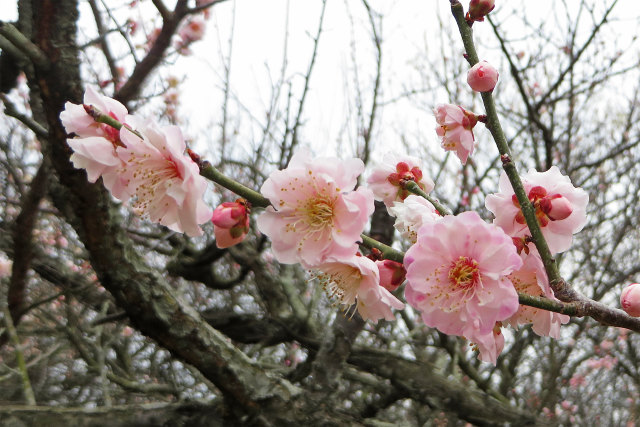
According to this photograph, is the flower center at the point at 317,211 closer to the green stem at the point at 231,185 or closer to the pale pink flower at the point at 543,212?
the green stem at the point at 231,185

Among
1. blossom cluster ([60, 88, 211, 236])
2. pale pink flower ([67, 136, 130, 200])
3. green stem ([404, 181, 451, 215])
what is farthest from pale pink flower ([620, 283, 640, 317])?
pale pink flower ([67, 136, 130, 200])

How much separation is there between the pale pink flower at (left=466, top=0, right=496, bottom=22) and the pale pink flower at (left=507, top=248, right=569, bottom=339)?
469mm

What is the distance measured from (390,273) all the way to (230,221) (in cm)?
33

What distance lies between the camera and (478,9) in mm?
995

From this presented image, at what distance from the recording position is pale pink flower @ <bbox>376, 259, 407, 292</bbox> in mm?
1016

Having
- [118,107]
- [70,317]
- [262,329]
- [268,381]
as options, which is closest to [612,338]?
[262,329]

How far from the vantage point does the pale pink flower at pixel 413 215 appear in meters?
0.96

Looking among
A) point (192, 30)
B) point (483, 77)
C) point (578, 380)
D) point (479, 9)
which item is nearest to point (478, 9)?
point (479, 9)

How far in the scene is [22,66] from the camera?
81.3 inches

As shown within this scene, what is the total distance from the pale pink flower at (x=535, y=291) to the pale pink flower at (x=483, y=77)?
32cm

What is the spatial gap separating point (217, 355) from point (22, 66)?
4.70 feet

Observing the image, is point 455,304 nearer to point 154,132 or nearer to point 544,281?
point 544,281

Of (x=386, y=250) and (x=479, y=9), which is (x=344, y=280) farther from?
(x=479, y=9)

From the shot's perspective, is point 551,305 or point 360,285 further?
point 360,285
